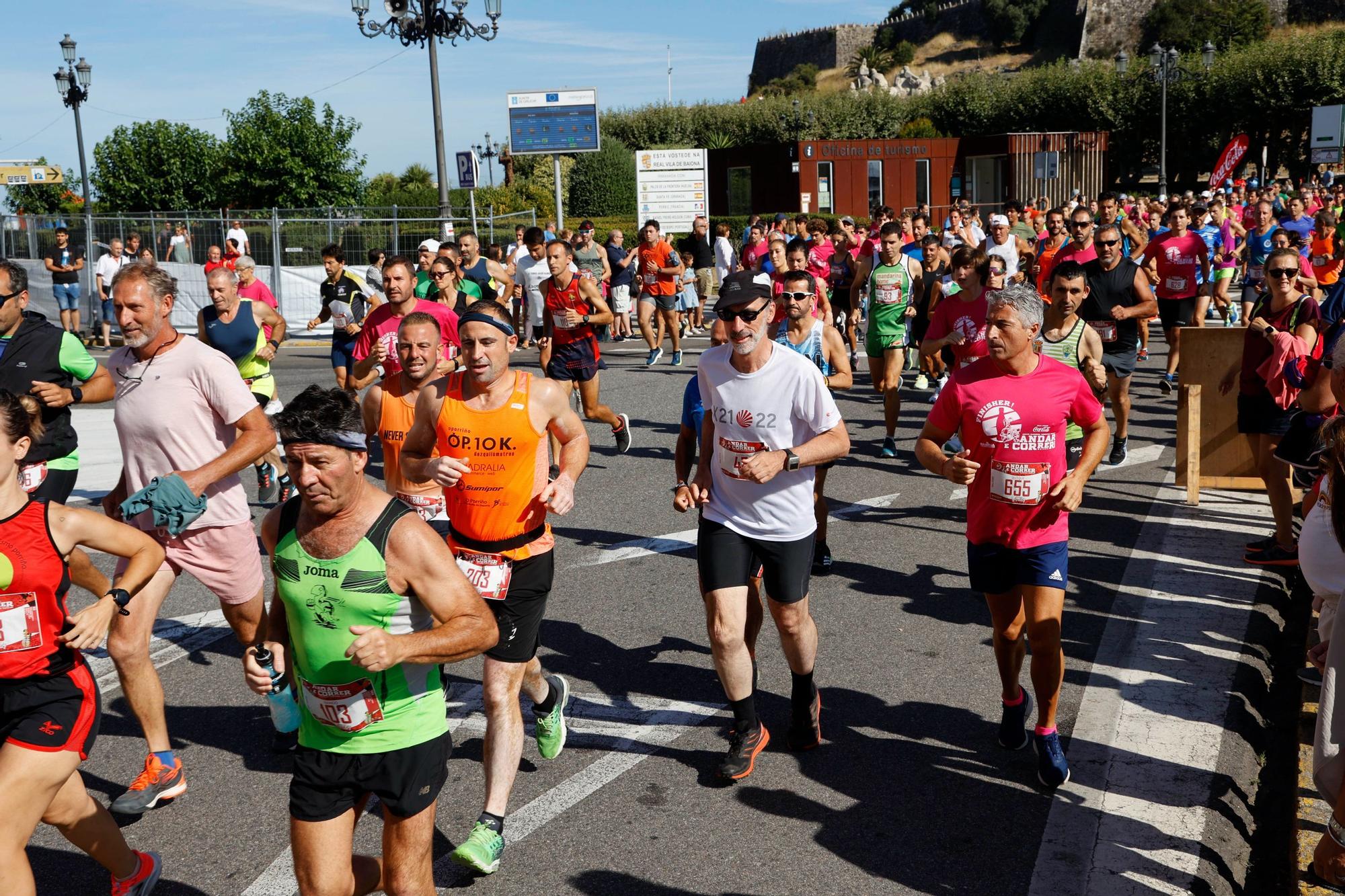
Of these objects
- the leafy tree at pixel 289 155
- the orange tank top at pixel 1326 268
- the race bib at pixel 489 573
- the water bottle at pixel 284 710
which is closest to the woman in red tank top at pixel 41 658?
the water bottle at pixel 284 710

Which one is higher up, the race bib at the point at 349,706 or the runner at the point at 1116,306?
the runner at the point at 1116,306

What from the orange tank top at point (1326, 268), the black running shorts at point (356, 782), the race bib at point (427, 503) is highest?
the orange tank top at point (1326, 268)

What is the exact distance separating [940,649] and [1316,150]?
2586cm

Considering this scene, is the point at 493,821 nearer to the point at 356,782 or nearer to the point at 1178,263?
the point at 356,782

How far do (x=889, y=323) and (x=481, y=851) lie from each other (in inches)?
287

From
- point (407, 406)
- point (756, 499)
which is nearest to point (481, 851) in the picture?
point (756, 499)

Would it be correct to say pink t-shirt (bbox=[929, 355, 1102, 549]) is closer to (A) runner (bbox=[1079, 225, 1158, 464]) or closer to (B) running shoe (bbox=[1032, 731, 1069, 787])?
(B) running shoe (bbox=[1032, 731, 1069, 787])

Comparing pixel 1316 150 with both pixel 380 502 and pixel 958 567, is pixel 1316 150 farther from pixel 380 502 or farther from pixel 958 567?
pixel 380 502

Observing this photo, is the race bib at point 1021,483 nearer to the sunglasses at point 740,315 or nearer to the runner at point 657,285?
the sunglasses at point 740,315

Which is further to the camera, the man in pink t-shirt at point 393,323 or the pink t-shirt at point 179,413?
the man in pink t-shirt at point 393,323

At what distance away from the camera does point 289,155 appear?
133 feet

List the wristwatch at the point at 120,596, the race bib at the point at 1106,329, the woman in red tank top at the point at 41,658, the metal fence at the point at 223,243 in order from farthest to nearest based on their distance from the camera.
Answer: the metal fence at the point at 223,243, the race bib at the point at 1106,329, the wristwatch at the point at 120,596, the woman in red tank top at the point at 41,658

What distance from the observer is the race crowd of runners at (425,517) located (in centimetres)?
330

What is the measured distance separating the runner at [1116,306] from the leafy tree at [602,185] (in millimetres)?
39171
